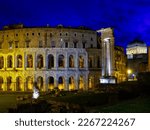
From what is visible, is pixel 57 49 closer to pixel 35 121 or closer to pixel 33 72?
pixel 33 72

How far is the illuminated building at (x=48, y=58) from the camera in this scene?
50.8 metres

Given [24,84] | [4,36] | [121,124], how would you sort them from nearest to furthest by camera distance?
[121,124] < [24,84] < [4,36]

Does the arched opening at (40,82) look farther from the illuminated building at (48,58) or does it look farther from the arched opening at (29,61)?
the arched opening at (29,61)

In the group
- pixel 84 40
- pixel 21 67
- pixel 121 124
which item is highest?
pixel 84 40

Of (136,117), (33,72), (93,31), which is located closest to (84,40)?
(93,31)

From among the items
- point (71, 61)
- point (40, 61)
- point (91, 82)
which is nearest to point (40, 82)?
point (40, 61)

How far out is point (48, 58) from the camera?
52.2m

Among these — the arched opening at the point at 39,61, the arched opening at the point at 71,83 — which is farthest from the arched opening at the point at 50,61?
the arched opening at the point at 71,83

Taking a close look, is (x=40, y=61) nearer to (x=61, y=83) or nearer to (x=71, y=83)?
(x=61, y=83)

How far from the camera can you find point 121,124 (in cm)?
717

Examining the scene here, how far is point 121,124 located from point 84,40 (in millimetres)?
47615

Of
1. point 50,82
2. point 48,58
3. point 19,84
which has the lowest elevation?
point 19,84

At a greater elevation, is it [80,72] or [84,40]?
[84,40]

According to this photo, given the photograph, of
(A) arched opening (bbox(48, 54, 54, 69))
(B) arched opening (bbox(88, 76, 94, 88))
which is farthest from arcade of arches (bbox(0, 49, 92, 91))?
(B) arched opening (bbox(88, 76, 94, 88))
